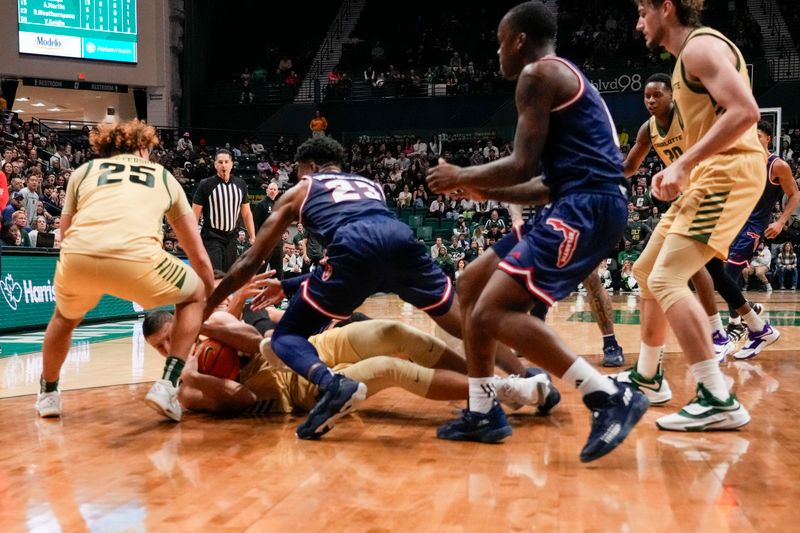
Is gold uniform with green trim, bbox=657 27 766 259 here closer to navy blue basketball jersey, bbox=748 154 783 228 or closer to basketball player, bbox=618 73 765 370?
basketball player, bbox=618 73 765 370

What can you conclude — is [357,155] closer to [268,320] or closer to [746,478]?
[268,320]

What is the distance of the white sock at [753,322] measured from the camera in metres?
5.98

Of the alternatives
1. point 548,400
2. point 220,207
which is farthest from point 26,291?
point 548,400

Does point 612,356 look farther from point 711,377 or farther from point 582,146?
point 582,146

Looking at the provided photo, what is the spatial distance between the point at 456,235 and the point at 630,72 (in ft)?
23.7

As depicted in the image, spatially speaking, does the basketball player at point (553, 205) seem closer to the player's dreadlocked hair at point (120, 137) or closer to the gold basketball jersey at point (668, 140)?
the gold basketball jersey at point (668, 140)

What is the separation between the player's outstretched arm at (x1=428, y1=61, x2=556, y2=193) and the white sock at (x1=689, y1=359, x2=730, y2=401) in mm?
1203

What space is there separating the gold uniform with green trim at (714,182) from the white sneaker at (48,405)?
2976mm

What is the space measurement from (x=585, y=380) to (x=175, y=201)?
7.00ft

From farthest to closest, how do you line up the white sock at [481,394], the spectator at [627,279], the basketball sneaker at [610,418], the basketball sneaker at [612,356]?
the spectator at [627,279] → the basketball sneaker at [612,356] → the white sock at [481,394] → the basketball sneaker at [610,418]

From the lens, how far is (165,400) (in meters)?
3.71

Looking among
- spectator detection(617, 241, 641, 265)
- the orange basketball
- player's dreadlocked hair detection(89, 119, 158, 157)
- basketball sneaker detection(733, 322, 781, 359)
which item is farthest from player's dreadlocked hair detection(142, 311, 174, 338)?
spectator detection(617, 241, 641, 265)

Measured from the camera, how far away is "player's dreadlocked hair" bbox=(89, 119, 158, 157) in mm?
4039

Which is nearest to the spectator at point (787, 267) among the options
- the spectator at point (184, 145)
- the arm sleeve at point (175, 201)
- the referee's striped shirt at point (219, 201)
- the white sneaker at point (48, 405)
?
the referee's striped shirt at point (219, 201)
